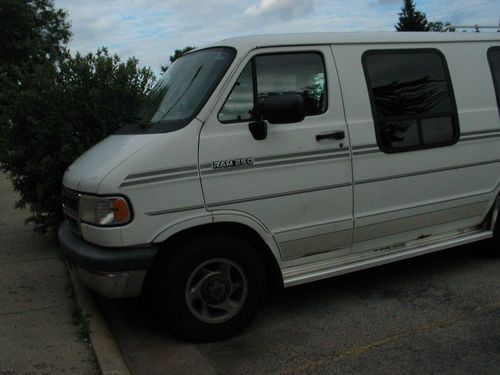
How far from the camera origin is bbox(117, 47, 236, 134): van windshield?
13.2 ft

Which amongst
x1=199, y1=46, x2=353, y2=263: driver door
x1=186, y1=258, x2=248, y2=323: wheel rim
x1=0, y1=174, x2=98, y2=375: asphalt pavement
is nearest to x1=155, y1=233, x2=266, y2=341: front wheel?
x1=186, y1=258, x2=248, y2=323: wheel rim

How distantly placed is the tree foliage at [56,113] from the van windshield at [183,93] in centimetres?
136

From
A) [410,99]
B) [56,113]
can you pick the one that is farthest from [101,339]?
[410,99]

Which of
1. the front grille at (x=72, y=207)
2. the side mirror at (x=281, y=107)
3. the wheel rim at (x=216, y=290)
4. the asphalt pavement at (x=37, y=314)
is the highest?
the side mirror at (x=281, y=107)

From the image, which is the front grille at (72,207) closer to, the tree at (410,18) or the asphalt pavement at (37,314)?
the asphalt pavement at (37,314)

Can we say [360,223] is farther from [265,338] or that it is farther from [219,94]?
[219,94]

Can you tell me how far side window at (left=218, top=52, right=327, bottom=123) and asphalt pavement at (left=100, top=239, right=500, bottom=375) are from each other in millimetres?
1649

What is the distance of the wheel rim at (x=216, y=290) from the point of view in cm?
396

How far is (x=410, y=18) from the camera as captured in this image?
5150 cm

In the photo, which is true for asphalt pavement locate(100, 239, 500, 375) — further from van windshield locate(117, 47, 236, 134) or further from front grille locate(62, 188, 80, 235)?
van windshield locate(117, 47, 236, 134)

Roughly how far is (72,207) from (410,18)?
172ft

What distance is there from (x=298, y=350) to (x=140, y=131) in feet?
6.46

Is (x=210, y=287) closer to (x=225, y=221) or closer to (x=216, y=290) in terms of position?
(x=216, y=290)

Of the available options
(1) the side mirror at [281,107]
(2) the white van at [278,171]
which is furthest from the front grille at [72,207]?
(1) the side mirror at [281,107]
